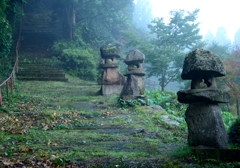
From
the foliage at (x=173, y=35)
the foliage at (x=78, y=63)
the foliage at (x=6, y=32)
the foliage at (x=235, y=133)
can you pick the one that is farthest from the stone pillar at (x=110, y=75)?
the foliage at (x=235, y=133)

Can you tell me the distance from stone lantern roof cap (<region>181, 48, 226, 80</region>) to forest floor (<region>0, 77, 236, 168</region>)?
49.2 inches

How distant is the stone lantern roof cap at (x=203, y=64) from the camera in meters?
4.05

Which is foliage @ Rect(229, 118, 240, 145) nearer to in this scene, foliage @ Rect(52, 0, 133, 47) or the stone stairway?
the stone stairway

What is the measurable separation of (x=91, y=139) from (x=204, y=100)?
94.1 inches

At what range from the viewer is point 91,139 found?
516cm

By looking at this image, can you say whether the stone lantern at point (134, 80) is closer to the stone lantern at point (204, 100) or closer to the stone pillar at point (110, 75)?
the stone pillar at point (110, 75)

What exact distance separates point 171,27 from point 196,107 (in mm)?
17669

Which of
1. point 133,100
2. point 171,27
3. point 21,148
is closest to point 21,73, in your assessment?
point 133,100

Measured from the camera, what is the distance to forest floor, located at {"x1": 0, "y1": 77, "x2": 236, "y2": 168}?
3547 mm

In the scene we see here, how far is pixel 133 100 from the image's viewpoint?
9.58 m

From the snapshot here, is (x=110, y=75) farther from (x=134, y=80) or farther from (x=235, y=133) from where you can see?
(x=235, y=133)

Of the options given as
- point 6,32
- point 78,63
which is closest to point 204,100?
point 6,32

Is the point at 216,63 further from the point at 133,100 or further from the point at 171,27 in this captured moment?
the point at 171,27

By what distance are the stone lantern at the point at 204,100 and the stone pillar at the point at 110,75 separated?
28.8 feet
